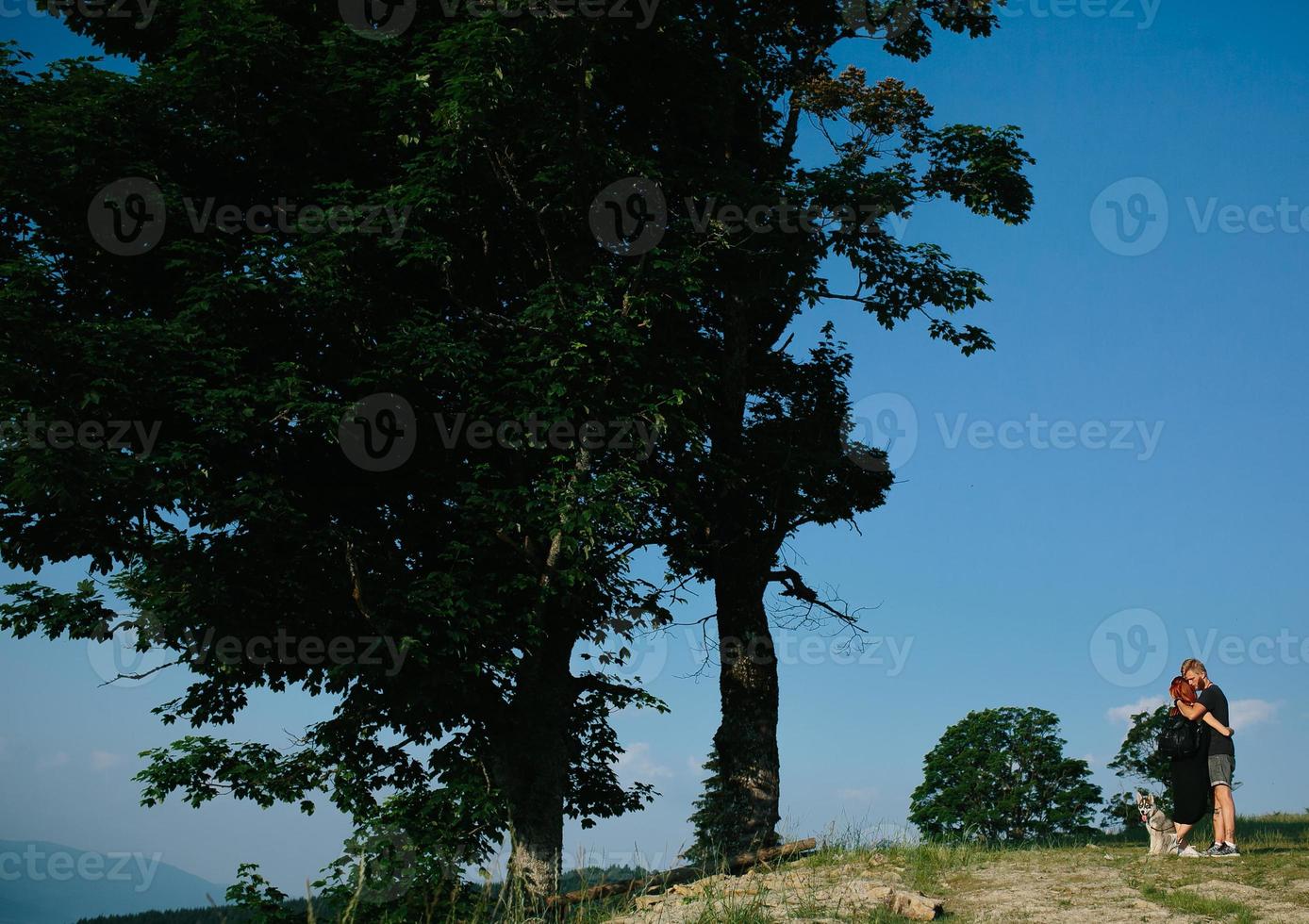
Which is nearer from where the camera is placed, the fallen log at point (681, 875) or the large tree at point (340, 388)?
the fallen log at point (681, 875)

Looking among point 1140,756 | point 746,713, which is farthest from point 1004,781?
point 746,713

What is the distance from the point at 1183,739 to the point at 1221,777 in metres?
0.62

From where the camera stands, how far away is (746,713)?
19.5 m

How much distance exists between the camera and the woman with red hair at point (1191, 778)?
45.8 ft

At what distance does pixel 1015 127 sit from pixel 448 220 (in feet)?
37.0

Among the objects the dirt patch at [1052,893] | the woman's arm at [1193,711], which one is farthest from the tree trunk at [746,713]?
the woman's arm at [1193,711]

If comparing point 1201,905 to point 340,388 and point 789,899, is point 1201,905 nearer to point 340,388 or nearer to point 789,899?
point 789,899

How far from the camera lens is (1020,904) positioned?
1142 cm

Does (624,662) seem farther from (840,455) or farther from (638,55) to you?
(638,55)

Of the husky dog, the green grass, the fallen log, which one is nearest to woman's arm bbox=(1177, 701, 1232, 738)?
the husky dog

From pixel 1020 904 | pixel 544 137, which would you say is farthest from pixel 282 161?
pixel 1020 904

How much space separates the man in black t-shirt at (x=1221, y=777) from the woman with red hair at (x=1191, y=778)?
0.09 meters

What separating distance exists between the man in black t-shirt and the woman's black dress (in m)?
0.10

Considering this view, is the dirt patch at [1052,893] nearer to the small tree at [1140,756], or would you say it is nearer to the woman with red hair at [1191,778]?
the woman with red hair at [1191,778]
